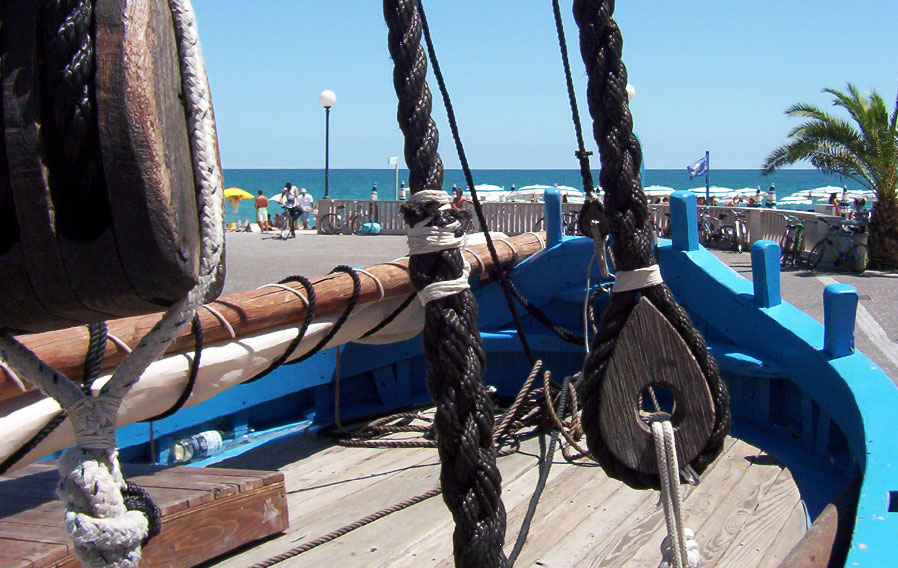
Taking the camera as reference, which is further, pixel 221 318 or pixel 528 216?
pixel 528 216

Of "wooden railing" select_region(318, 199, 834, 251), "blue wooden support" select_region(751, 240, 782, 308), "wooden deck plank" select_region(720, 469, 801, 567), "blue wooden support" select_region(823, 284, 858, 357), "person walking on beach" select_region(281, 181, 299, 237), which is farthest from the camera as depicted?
"person walking on beach" select_region(281, 181, 299, 237)

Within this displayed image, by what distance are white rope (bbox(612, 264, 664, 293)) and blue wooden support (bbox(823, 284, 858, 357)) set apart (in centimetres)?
176

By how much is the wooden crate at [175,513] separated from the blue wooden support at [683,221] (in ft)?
7.50

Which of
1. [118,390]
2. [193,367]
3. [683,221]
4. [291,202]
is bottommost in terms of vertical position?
[193,367]

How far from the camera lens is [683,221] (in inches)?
161

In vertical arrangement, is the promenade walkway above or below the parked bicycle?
below

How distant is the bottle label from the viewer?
3875mm

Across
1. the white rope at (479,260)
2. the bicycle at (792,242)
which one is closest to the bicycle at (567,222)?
the bicycle at (792,242)

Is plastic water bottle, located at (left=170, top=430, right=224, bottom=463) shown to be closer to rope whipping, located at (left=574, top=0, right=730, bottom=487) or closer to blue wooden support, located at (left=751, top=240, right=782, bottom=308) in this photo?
blue wooden support, located at (left=751, top=240, right=782, bottom=308)

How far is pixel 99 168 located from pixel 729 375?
360 cm

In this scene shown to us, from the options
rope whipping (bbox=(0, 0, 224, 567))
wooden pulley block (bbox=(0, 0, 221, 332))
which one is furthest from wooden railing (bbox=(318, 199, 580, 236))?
wooden pulley block (bbox=(0, 0, 221, 332))

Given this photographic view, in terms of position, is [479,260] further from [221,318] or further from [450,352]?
[450,352]

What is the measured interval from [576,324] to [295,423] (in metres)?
1.66

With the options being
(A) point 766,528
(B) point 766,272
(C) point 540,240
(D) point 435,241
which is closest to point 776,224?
(C) point 540,240
